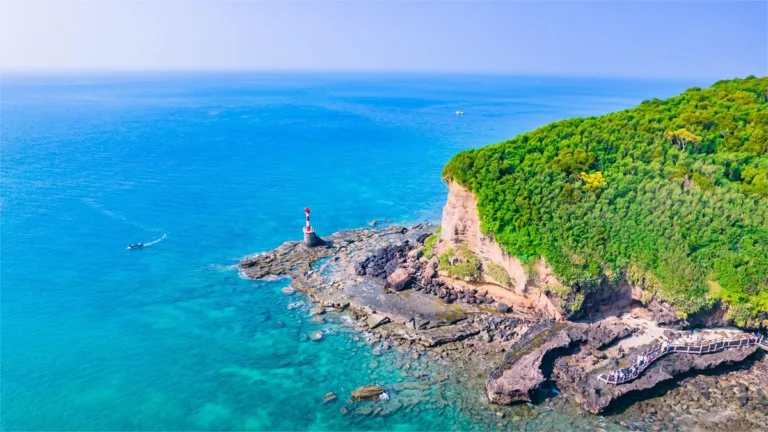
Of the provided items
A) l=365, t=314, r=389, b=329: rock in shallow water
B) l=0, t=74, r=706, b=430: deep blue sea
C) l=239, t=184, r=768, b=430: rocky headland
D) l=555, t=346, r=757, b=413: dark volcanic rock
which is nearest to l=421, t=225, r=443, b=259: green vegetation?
l=239, t=184, r=768, b=430: rocky headland

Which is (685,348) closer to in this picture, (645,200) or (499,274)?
(645,200)

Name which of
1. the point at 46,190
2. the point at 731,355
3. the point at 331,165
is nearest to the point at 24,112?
the point at 46,190

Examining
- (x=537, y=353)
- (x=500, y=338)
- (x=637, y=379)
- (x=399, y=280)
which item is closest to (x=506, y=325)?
(x=500, y=338)

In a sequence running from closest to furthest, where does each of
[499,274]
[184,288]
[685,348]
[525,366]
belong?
[525,366], [685,348], [499,274], [184,288]

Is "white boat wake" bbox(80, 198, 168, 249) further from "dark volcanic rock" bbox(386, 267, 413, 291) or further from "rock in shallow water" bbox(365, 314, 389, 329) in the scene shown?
"rock in shallow water" bbox(365, 314, 389, 329)

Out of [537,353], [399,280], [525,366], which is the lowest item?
[525,366]

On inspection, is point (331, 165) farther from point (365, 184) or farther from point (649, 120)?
point (649, 120)

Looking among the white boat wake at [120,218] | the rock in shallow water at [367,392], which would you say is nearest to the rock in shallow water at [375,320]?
the rock in shallow water at [367,392]

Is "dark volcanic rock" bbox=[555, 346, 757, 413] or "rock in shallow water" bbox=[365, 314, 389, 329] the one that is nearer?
"dark volcanic rock" bbox=[555, 346, 757, 413]
